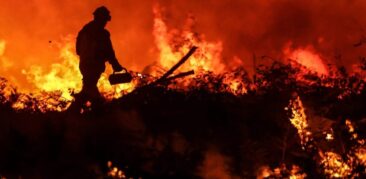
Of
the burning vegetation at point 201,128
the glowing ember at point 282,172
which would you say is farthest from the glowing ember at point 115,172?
the glowing ember at point 282,172

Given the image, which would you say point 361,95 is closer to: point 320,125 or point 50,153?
point 320,125

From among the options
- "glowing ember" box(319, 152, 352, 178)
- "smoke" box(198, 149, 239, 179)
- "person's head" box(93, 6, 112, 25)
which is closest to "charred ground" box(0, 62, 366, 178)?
"smoke" box(198, 149, 239, 179)

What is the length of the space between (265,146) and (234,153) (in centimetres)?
61

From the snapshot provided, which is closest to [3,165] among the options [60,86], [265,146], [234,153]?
[234,153]

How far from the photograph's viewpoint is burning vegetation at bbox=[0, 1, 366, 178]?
853 cm

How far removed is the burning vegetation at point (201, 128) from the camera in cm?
853

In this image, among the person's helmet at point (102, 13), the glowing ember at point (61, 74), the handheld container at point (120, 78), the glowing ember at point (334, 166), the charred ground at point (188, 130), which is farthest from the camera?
the glowing ember at point (61, 74)

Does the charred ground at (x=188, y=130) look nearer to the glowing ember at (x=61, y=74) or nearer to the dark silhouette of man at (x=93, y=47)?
the dark silhouette of man at (x=93, y=47)

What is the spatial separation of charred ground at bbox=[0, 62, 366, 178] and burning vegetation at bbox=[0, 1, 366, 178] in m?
0.02

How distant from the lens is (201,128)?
10422 mm

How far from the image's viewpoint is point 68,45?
1789 cm

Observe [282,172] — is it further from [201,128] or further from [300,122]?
[201,128]

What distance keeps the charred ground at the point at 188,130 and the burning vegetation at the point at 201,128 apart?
2 cm

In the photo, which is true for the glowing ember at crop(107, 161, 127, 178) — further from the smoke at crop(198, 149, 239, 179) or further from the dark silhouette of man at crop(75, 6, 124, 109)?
the dark silhouette of man at crop(75, 6, 124, 109)
